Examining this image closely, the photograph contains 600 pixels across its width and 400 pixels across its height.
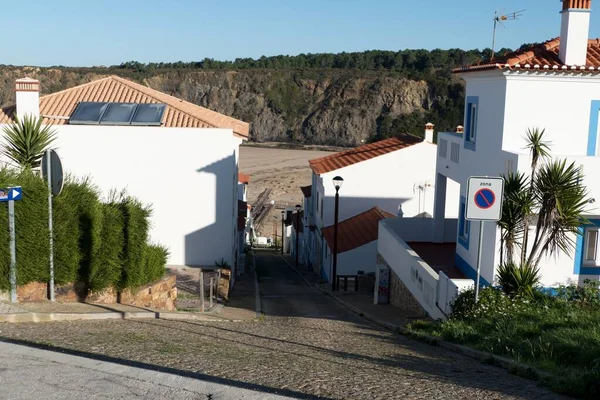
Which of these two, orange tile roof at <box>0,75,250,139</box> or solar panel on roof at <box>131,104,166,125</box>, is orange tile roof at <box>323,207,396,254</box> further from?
solar panel on roof at <box>131,104,166,125</box>

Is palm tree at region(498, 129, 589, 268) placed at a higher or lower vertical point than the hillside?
lower

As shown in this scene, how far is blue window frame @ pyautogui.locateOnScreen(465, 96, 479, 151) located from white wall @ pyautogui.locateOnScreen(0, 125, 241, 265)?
8.09m

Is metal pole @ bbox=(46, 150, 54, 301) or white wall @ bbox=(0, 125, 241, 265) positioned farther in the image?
white wall @ bbox=(0, 125, 241, 265)

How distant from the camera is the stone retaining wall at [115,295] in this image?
12.9 m

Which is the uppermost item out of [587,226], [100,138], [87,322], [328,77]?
[328,77]

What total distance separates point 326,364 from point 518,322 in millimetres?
4244

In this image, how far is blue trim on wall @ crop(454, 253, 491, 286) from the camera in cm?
1602

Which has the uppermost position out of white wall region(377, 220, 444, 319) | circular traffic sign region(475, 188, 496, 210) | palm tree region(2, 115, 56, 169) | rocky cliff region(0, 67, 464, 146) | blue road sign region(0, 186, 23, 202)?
rocky cliff region(0, 67, 464, 146)

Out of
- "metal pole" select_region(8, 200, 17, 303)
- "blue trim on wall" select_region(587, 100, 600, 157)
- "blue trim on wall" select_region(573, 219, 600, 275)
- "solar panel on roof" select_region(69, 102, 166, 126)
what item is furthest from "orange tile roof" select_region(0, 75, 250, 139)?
"blue trim on wall" select_region(573, 219, 600, 275)

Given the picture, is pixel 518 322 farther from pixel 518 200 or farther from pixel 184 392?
pixel 184 392

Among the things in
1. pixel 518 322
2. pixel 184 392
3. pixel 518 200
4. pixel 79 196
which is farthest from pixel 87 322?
pixel 518 200

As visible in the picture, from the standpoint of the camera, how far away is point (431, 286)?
15430 millimetres

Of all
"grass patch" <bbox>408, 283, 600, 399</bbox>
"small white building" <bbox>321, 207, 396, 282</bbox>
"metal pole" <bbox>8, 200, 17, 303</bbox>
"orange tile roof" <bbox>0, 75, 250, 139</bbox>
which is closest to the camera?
"grass patch" <bbox>408, 283, 600, 399</bbox>

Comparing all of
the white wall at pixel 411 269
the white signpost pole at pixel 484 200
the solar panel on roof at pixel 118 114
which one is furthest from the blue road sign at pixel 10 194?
the solar panel on roof at pixel 118 114
